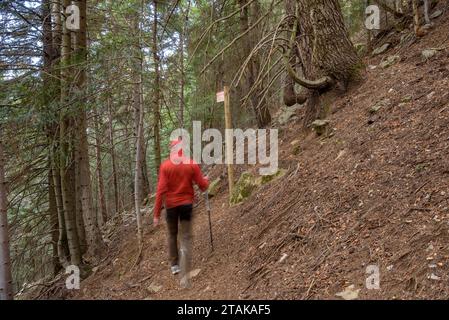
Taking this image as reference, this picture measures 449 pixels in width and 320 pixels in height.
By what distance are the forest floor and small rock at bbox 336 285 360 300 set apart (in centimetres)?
5

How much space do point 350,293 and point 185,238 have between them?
2471mm

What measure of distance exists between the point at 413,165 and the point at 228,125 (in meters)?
3.62

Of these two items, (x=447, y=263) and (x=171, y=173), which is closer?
(x=447, y=263)

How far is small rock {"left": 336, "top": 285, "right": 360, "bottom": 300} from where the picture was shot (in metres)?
3.21

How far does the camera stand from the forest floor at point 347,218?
11.3ft

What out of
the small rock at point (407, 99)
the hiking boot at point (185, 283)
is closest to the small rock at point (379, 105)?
the small rock at point (407, 99)

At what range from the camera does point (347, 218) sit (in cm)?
425

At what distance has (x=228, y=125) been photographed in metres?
7.06

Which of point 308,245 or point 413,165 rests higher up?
point 413,165

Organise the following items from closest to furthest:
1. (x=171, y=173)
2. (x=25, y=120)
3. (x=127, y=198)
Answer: (x=171, y=173)
(x=25, y=120)
(x=127, y=198)

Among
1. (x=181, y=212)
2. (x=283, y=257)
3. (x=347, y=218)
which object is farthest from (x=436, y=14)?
(x=181, y=212)

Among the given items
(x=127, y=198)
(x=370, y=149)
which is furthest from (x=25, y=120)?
(x=127, y=198)

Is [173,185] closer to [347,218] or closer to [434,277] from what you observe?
[347,218]

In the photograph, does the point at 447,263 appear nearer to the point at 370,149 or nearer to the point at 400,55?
the point at 370,149
